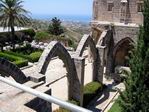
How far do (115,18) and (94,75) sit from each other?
896 centimetres

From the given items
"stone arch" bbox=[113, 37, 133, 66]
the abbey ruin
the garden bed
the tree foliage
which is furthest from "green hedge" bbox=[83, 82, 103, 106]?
the tree foliage

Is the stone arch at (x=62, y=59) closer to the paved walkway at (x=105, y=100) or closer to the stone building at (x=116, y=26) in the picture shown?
the paved walkway at (x=105, y=100)

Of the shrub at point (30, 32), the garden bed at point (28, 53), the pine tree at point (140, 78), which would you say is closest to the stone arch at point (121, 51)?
the garden bed at point (28, 53)

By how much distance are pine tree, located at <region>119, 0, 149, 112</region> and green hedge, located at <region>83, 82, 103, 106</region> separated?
5.98 metres

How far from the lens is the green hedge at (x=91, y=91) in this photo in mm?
18978

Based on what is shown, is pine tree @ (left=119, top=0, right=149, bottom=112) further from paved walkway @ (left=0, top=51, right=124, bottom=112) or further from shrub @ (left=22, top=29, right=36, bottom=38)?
shrub @ (left=22, top=29, right=36, bottom=38)

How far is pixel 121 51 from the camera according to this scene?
27828 mm

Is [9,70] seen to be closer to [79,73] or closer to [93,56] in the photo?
[79,73]

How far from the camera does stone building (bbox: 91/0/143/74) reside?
25891mm

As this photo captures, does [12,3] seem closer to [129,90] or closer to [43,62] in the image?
[43,62]

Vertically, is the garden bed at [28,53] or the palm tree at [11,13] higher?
the palm tree at [11,13]

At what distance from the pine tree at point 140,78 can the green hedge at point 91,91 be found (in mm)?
5980

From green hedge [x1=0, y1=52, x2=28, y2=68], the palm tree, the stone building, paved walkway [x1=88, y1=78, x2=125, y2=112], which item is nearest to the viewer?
paved walkway [x1=88, y1=78, x2=125, y2=112]

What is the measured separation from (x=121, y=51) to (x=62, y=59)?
40.3 ft
